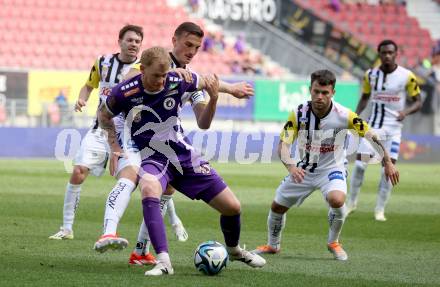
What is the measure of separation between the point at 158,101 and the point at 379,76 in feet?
23.6

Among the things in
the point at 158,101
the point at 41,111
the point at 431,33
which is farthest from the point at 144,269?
the point at 431,33

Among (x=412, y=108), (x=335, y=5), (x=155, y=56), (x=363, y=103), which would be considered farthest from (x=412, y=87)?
(x=335, y=5)

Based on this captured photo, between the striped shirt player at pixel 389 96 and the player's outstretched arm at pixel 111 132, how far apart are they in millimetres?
6805

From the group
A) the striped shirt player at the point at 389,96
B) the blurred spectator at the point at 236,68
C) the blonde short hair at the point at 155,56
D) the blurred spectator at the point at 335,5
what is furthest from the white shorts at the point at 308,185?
the blurred spectator at the point at 335,5

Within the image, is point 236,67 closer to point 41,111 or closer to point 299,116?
point 41,111

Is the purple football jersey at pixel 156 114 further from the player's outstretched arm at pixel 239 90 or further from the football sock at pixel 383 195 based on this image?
the football sock at pixel 383 195

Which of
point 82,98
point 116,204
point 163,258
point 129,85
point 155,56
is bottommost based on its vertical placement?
point 163,258

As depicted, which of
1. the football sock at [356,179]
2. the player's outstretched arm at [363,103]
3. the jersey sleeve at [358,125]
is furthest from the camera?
the football sock at [356,179]

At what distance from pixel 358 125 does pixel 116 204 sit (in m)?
2.72

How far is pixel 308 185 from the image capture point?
939 cm

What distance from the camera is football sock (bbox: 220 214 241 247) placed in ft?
26.1

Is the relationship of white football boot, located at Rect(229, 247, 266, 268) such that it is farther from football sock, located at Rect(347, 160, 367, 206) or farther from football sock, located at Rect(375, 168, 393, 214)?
football sock, located at Rect(347, 160, 367, 206)

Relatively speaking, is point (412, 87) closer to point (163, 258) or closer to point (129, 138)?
point (129, 138)

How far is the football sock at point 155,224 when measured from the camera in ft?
24.3
